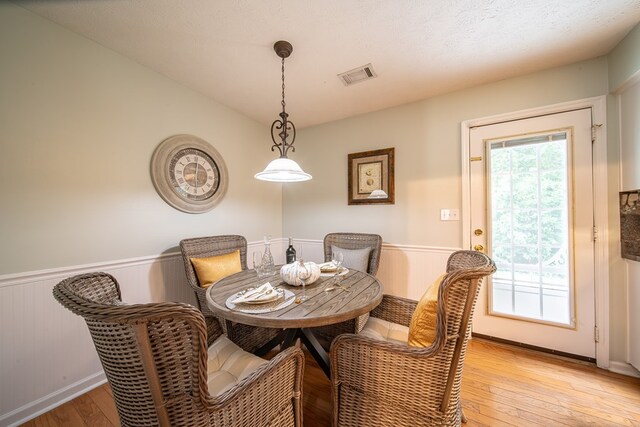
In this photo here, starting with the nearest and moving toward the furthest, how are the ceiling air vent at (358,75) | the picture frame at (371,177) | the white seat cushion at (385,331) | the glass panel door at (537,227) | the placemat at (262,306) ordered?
1. the placemat at (262,306)
2. the white seat cushion at (385,331)
3. the glass panel door at (537,227)
4. the ceiling air vent at (358,75)
5. the picture frame at (371,177)

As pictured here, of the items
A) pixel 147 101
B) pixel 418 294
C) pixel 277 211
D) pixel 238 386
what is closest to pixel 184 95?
pixel 147 101

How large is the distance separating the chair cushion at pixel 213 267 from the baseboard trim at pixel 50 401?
0.95 meters

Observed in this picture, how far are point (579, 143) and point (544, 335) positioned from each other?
5.47ft

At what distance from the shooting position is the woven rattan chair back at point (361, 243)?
2.39 m

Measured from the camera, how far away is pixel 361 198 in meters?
2.88

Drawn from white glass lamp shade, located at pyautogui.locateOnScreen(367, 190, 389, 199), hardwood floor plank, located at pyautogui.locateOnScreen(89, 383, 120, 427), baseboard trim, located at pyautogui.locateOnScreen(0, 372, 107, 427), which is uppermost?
white glass lamp shade, located at pyautogui.locateOnScreen(367, 190, 389, 199)

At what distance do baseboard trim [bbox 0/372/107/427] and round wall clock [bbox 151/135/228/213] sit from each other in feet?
4.63

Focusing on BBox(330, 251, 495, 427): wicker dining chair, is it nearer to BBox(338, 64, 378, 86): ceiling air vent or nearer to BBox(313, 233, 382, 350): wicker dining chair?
BBox(313, 233, 382, 350): wicker dining chair

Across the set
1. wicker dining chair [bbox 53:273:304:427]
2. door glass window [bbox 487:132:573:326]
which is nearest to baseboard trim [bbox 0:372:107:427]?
wicker dining chair [bbox 53:273:304:427]

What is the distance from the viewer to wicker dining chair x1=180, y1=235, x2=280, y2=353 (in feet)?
5.34

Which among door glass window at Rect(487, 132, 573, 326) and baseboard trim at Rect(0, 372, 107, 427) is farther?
door glass window at Rect(487, 132, 573, 326)

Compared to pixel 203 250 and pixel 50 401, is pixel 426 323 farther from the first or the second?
pixel 50 401

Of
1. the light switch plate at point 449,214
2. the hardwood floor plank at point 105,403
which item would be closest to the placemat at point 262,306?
the hardwood floor plank at point 105,403

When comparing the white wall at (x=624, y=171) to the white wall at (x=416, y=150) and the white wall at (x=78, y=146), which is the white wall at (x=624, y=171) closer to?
the white wall at (x=416, y=150)
